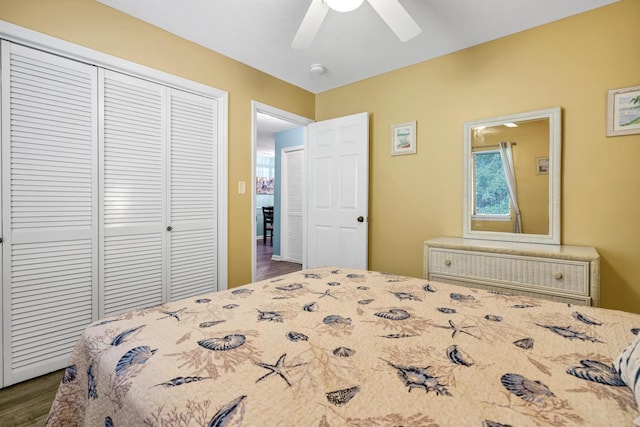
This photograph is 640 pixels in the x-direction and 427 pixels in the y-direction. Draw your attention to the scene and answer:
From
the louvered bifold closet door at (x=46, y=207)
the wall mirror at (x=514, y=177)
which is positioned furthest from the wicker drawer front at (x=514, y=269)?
the louvered bifold closet door at (x=46, y=207)

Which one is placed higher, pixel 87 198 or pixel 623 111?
pixel 623 111

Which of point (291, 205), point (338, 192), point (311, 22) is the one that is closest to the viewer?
point (311, 22)

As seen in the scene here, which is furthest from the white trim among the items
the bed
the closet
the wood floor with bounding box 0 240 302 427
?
the bed

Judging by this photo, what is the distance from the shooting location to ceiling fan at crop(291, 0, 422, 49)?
1722 mm

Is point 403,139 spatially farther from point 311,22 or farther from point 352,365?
point 352,365

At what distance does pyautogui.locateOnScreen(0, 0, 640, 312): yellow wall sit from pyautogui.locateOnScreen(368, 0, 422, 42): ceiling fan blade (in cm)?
116

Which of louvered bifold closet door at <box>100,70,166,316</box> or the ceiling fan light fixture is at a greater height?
the ceiling fan light fixture

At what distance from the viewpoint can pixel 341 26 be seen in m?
2.42

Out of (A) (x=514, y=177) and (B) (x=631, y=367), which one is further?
(A) (x=514, y=177)

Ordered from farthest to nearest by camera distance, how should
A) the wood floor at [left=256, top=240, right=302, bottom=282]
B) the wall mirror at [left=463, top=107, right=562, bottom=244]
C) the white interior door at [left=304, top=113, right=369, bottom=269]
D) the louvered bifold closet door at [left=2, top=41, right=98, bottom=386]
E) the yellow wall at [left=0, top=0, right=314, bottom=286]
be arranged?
the wood floor at [left=256, top=240, right=302, bottom=282] < the white interior door at [left=304, top=113, right=369, bottom=269] < the wall mirror at [left=463, top=107, right=562, bottom=244] < the yellow wall at [left=0, top=0, right=314, bottom=286] < the louvered bifold closet door at [left=2, top=41, right=98, bottom=386]

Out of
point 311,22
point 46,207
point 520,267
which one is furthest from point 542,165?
point 46,207

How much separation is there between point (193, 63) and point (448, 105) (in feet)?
7.66

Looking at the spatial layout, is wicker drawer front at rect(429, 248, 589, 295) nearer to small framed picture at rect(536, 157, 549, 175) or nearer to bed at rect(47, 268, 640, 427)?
small framed picture at rect(536, 157, 549, 175)

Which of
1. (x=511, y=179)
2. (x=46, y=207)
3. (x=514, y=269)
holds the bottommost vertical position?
(x=514, y=269)
